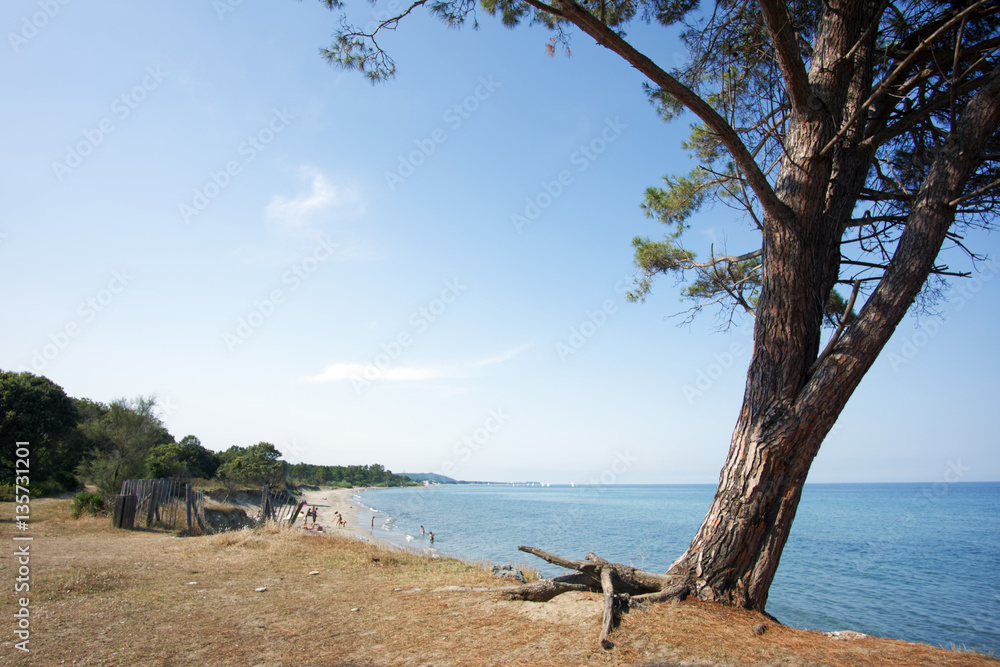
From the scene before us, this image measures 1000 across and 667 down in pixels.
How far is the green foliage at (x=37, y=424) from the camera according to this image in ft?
69.3

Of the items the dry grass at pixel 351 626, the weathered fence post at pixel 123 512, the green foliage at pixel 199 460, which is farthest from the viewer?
the green foliage at pixel 199 460

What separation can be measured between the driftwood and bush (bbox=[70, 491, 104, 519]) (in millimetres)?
14925

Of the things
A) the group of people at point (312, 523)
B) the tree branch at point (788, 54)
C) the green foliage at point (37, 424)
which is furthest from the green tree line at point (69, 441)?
the tree branch at point (788, 54)

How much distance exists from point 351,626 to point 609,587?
256 centimetres

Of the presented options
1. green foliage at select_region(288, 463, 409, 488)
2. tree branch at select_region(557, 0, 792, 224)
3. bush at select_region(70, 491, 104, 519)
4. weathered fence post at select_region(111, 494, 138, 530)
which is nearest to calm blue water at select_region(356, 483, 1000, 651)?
tree branch at select_region(557, 0, 792, 224)

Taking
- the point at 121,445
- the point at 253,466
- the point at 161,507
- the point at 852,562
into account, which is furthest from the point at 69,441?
the point at 852,562

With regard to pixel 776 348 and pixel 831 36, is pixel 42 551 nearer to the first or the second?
pixel 776 348

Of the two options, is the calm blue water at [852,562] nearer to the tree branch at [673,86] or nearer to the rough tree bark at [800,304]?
the rough tree bark at [800,304]

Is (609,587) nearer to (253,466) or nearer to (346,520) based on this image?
(346,520)

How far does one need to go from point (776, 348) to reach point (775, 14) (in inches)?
119

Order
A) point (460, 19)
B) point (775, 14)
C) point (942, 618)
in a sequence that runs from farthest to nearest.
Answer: point (942, 618) → point (460, 19) → point (775, 14)

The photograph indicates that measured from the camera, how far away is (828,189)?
4.96m

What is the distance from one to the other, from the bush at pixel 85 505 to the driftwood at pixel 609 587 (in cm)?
1492

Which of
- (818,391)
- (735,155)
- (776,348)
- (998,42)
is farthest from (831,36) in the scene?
(818,391)
